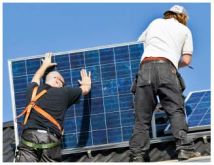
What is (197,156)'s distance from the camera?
8.87 meters

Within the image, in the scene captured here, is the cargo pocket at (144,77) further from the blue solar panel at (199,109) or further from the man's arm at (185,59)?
the blue solar panel at (199,109)

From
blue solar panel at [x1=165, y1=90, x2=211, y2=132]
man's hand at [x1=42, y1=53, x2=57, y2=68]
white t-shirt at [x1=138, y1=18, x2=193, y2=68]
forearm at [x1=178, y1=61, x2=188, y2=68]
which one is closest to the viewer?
white t-shirt at [x1=138, y1=18, x2=193, y2=68]

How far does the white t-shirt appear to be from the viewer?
371 inches

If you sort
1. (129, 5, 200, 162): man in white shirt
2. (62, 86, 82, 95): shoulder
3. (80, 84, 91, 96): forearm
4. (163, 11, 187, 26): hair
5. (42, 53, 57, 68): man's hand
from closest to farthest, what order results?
1. (129, 5, 200, 162): man in white shirt
2. (163, 11, 187, 26): hair
3. (62, 86, 82, 95): shoulder
4. (80, 84, 91, 96): forearm
5. (42, 53, 57, 68): man's hand

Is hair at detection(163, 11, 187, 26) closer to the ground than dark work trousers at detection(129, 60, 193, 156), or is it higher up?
→ higher up

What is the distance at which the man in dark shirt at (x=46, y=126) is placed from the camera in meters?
9.52

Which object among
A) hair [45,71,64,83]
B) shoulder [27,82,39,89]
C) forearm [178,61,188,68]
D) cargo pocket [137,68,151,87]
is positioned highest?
hair [45,71,64,83]

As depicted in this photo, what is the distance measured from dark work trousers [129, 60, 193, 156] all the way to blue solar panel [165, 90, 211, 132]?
1418mm

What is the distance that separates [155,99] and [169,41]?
2.59 ft

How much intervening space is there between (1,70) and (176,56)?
2313mm

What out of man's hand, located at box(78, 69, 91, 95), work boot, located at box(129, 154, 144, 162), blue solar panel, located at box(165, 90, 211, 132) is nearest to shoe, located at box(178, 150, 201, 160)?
work boot, located at box(129, 154, 144, 162)

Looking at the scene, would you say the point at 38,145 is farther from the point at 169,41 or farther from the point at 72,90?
the point at 169,41

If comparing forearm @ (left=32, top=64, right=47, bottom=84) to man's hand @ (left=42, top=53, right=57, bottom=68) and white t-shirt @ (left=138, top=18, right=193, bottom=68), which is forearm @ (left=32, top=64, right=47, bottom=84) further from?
white t-shirt @ (left=138, top=18, right=193, bottom=68)

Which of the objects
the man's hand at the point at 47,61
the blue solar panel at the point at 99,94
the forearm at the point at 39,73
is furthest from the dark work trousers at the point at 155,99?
the man's hand at the point at 47,61
